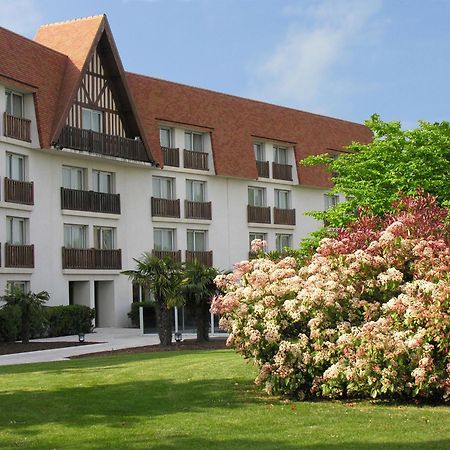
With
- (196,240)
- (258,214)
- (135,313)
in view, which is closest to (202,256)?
(196,240)

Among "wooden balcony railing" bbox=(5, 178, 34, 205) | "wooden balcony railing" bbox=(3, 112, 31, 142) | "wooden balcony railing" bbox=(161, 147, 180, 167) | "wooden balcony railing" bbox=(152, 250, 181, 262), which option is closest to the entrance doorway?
"wooden balcony railing" bbox=(152, 250, 181, 262)

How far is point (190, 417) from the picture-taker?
13273 mm

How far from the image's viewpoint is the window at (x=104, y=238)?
1720 inches

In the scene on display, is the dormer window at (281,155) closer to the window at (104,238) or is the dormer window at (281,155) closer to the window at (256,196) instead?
the window at (256,196)

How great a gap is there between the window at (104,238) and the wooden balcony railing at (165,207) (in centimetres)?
286

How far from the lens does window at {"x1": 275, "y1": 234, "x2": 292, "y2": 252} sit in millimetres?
54500

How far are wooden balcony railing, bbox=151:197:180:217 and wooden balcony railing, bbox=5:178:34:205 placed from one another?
336 inches

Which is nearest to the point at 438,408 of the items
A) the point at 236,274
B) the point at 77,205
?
the point at 236,274

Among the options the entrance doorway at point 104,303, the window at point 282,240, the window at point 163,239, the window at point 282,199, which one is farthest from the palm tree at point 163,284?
the window at point 282,199

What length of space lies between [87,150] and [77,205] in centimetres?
270

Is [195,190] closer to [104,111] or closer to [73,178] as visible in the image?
[104,111]

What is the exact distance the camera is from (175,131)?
47.7 meters

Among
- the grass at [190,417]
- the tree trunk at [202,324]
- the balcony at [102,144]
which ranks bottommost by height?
the grass at [190,417]

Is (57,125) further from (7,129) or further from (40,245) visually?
(40,245)
